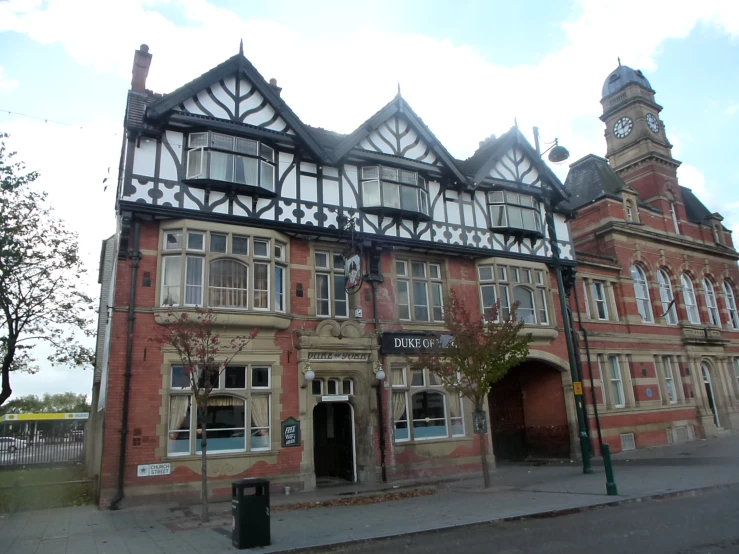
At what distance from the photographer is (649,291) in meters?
27.3

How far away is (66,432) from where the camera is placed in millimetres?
33219

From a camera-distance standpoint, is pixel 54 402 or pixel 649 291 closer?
pixel 649 291

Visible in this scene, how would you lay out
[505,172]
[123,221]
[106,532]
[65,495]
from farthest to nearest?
[505,172]
[65,495]
[123,221]
[106,532]

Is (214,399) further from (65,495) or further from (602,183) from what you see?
(602,183)

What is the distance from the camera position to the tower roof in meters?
34.3

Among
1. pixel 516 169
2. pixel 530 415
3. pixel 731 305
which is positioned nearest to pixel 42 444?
pixel 530 415

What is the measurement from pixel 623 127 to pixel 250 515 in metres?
34.0

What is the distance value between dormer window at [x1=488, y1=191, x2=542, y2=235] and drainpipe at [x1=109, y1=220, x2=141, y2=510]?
1315cm

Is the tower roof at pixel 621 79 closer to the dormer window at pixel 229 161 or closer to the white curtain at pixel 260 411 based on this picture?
the dormer window at pixel 229 161

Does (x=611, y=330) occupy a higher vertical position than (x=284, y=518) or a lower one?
higher

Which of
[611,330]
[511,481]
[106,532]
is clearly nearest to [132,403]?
[106,532]

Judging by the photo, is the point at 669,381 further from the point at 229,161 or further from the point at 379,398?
the point at 229,161

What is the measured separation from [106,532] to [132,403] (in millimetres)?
4011

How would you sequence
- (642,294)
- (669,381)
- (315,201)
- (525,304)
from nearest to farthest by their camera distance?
(315,201) < (525,304) < (669,381) < (642,294)
